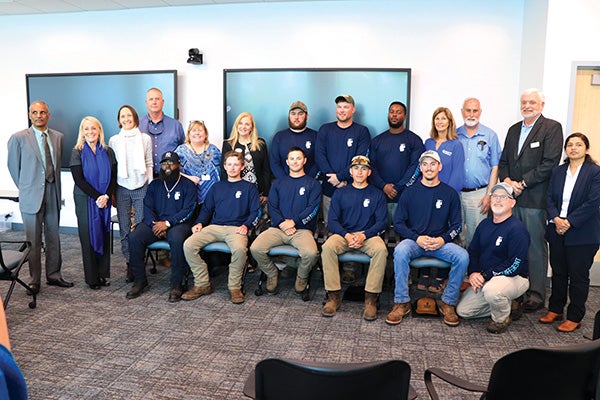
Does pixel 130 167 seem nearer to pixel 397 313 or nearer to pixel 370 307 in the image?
pixel 370 307

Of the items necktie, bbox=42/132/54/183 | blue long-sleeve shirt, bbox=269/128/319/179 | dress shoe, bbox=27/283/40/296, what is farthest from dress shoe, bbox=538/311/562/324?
necktie, bbox=42/132/54/183

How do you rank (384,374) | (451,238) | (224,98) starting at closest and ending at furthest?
(384,374) → (451,238) → (224,98)

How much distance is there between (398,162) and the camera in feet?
14.7

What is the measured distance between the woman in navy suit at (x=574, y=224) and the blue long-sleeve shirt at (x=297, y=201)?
75.5 inches

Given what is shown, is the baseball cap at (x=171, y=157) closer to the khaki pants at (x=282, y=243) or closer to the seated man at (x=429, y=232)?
the khaki pants at (x=282, y=243)

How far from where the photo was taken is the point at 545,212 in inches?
155

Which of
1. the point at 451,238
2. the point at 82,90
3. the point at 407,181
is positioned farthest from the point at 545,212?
the point at 82,90

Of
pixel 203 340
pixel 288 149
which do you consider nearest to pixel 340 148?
pixel 288 149

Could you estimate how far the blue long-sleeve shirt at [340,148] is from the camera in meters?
4.54

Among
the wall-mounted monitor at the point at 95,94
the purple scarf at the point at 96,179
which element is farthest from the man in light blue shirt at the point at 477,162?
the wall-mounted monitor at the point at 95,94

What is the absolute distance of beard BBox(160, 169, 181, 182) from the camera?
4.33 meters

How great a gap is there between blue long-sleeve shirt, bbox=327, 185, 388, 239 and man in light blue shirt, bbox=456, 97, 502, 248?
0.86 meters

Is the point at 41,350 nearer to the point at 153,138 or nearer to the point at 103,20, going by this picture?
the point at 153,138

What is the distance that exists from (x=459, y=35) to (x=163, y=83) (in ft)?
11.4
